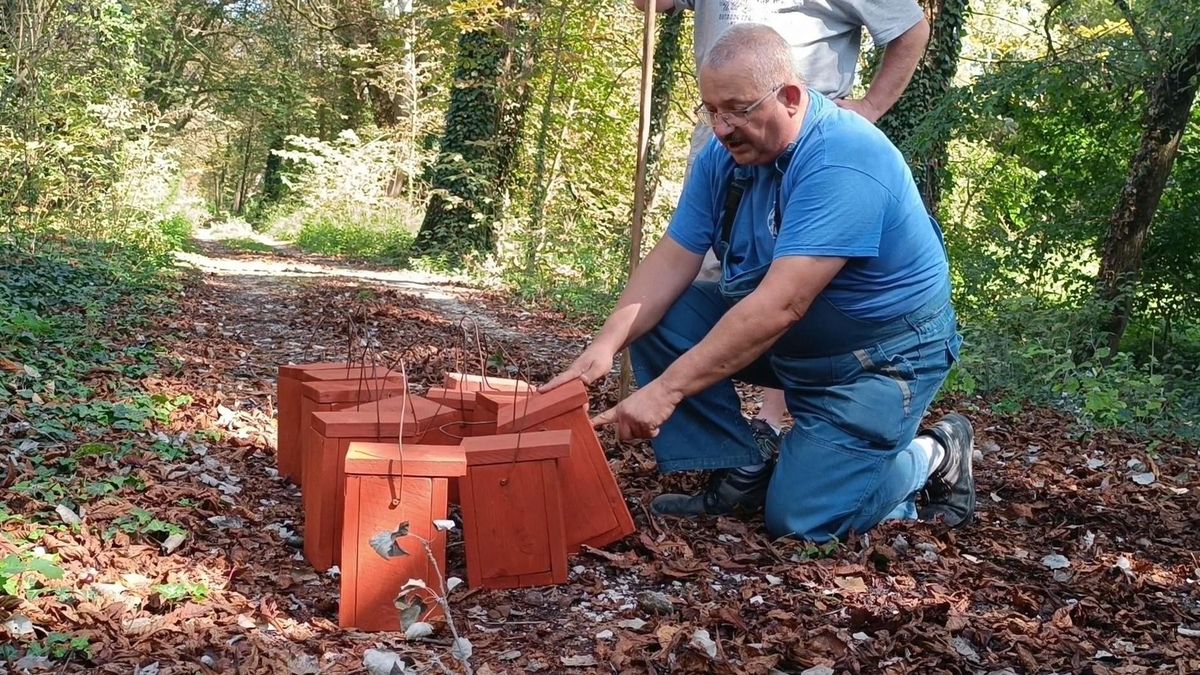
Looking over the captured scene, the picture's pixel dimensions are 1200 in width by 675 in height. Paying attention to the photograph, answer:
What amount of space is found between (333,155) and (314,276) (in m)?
9.17

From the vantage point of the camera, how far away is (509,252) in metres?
13.9

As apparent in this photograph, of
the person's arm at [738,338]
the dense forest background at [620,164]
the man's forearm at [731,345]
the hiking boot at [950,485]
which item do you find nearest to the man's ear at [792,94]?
the person's arm at [738,338]

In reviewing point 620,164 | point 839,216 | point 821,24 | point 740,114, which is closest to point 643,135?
point 821,24

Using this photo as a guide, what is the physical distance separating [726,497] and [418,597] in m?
1.21

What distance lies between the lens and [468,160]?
14375mm

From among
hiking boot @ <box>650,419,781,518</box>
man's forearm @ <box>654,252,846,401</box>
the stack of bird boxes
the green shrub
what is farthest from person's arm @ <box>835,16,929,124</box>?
the green shrub

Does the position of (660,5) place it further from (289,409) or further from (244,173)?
(244,173)

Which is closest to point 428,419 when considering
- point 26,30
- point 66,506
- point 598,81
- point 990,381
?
point 66,506

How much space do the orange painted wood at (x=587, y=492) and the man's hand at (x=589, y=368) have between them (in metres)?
0.15

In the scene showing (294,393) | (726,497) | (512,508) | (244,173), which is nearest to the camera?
(512,508)

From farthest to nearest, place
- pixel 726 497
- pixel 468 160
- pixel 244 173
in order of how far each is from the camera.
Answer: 1. pixel 244 173
2. pixel 468 160
3. pixel 726 497

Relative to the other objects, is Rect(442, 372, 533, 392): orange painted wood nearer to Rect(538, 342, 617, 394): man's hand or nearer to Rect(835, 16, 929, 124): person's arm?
Rect(538, 342, 617, 394): man's hand

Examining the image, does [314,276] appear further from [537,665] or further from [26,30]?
[537,665]

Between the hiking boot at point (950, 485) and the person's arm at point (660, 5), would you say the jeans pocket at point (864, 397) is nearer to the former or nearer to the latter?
the hiking boot at point (950, 485)
